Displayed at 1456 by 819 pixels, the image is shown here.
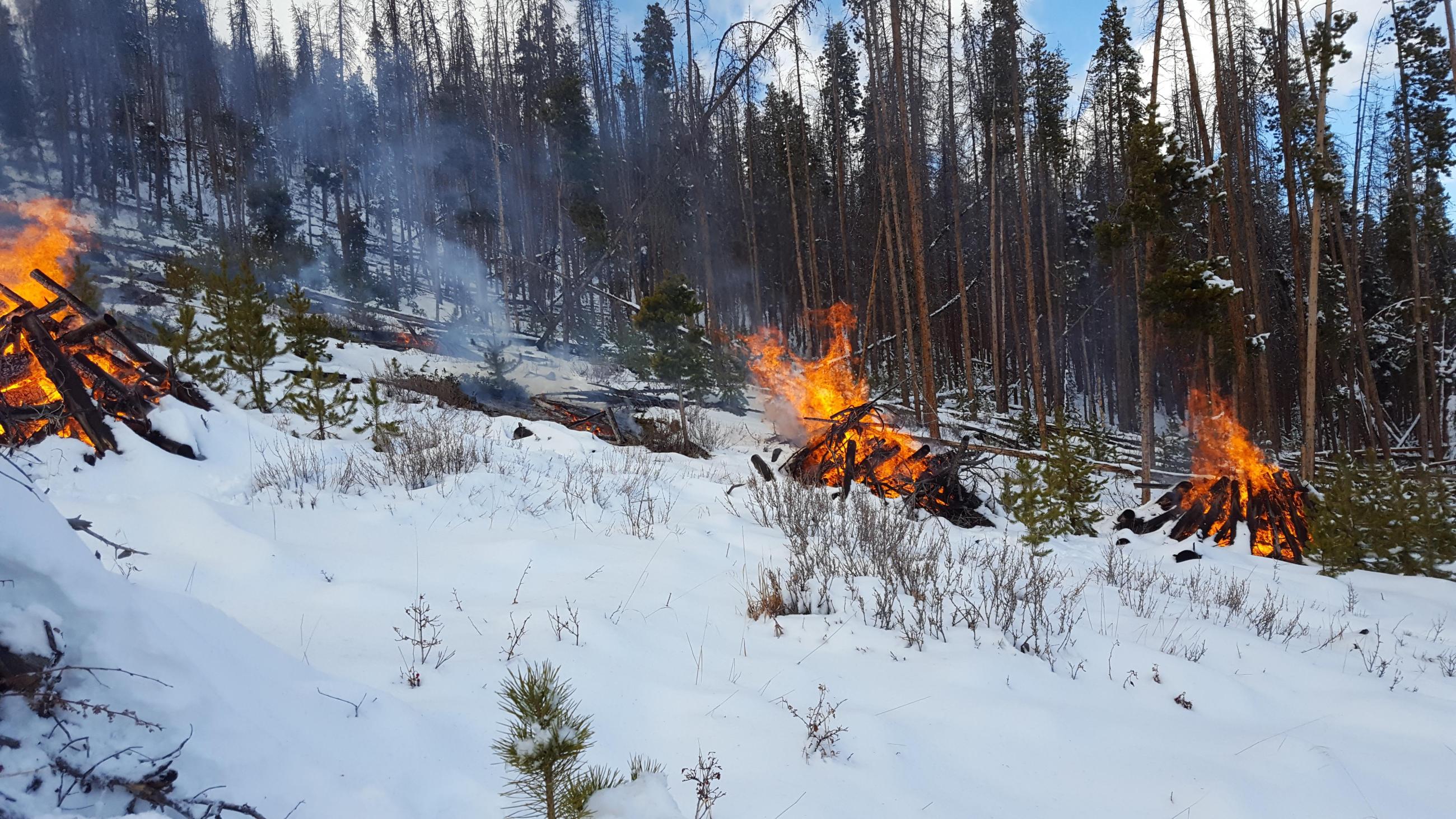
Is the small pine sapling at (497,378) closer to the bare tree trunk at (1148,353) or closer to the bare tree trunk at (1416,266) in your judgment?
the bare tree trunk at (1148,353)

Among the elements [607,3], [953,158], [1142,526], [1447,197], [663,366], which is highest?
[607,3]

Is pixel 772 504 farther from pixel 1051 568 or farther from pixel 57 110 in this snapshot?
pixel 57 110

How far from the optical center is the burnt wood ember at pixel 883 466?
8.63 meters

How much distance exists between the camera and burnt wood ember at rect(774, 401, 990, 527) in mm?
8633

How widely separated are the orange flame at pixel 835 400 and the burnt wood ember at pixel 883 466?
2 centimetres

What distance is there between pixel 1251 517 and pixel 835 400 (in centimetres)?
714

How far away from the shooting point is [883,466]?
9.66 meters

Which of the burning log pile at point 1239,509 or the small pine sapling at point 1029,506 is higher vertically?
the small pine sapling at point 1029,506

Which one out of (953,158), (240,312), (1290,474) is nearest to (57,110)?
(240,312)

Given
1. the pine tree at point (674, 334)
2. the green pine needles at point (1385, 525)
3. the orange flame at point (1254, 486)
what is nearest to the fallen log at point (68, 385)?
the pine tree at point (674, 334)

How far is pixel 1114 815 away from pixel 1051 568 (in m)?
4.11

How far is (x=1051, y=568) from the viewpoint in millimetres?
5758

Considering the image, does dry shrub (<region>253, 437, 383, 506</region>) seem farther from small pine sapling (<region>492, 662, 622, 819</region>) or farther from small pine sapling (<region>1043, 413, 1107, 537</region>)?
small pine sapling (<region>1043, 413, 1107, 537</region>)

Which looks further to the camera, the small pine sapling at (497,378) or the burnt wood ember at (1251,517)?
the small pine sapling at (497,378)
